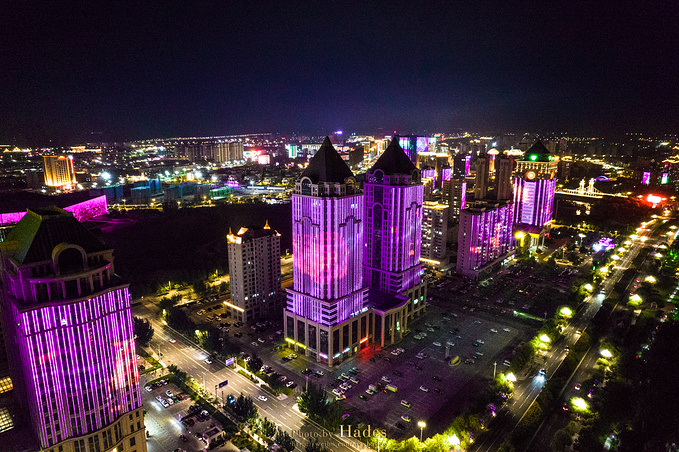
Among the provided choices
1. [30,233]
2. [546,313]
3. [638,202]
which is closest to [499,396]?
[546,313]

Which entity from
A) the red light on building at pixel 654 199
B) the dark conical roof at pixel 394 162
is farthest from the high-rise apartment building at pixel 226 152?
the red light on building at pixel 654 199

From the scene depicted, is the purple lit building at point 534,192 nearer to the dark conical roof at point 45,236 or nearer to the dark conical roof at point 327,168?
the dark conical roof at point 327,168

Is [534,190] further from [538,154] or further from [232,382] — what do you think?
[232,382]

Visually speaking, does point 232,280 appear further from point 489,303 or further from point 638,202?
point 638,202

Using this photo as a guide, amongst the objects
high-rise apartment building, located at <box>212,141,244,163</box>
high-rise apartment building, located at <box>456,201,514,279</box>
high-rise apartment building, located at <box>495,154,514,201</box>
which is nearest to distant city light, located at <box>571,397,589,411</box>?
high-rise apartment building, located at <box>456,201,514,279</box>

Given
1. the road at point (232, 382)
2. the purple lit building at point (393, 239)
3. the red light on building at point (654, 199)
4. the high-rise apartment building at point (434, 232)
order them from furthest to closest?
1. the red light on building at point (654, 199)
2. the high-rise apartment building at point (434, 232)
3. the purple lit building at point (393, 239)
4. the road at point (232, 382)
